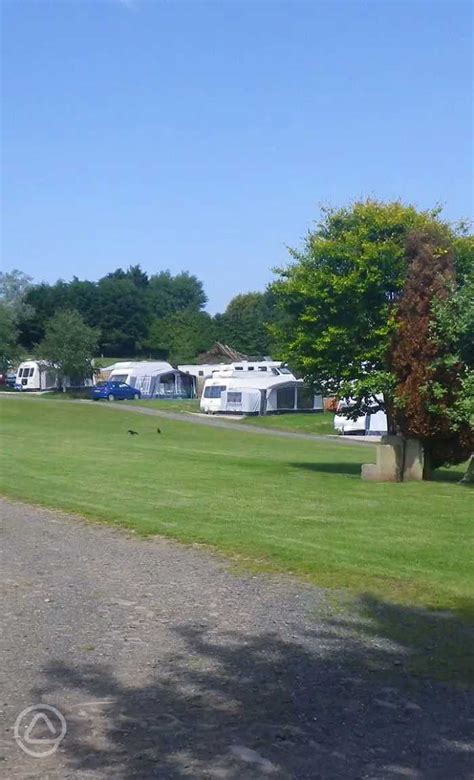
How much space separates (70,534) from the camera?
1321cm

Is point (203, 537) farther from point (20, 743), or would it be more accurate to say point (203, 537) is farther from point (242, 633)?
point (20, 743)

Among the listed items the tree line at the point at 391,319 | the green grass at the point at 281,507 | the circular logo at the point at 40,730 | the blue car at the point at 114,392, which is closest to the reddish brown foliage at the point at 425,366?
the tree line at the point at 391,319

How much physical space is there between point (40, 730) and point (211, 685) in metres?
1.27

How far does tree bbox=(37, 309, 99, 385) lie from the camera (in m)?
74.9

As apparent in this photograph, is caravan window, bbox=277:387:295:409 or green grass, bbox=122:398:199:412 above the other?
caravan window, bbox=277:387:295:409

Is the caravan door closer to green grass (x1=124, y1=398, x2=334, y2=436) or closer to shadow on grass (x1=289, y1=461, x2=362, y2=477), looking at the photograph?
green grass (x1=124, y1=398, x2=334, y2=436)

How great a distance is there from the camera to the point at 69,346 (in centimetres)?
7519

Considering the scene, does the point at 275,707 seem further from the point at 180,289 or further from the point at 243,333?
the point at 180,289

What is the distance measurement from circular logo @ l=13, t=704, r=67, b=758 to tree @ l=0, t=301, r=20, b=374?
78.1 meters

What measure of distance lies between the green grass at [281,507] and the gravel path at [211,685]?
1.09m

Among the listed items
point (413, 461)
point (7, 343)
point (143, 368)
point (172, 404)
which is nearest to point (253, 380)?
point (172, 404)

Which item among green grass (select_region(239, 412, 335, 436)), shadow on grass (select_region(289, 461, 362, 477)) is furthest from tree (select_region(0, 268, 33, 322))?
shadow on grass (select_region(289, 461, 362, 477))

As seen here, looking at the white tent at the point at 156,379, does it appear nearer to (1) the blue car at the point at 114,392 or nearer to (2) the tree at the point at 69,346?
(1) the blue car at the point at 114,392

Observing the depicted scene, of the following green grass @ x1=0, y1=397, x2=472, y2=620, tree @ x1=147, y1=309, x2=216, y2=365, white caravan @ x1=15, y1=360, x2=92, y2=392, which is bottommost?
green grass @ x1=0, y1=397, x2=472, y2=620
